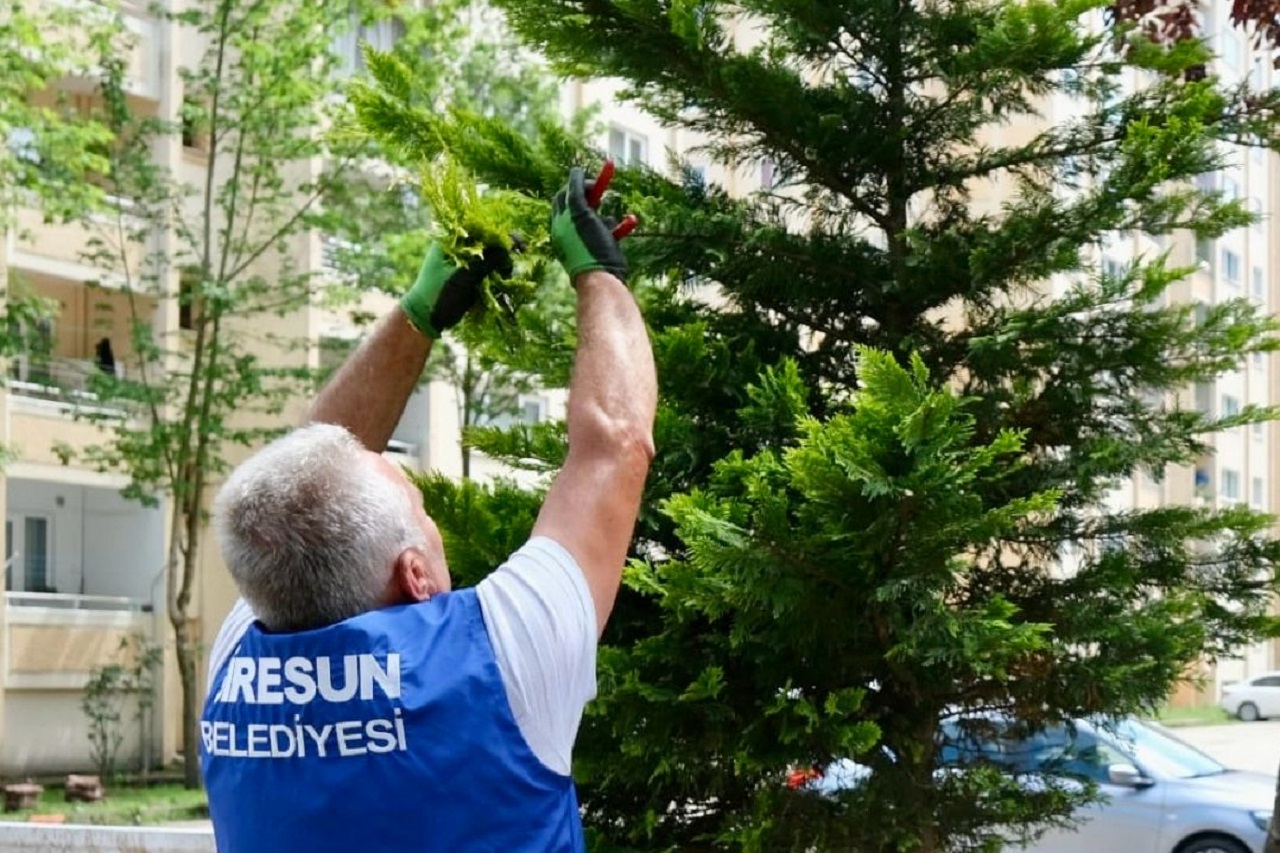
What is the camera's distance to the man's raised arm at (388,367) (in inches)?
137

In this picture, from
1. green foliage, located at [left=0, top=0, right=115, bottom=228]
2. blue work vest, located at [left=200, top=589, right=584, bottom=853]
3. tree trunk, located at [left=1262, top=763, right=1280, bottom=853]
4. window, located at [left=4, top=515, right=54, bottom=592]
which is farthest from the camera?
window, located at [left=4, top=515, right=54, bottom=592]

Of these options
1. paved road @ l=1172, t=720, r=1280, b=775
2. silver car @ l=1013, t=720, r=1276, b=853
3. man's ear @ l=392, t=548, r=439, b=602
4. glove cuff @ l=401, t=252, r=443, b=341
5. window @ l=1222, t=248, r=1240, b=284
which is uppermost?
window @ l=1222, t=248, r=1240, b=284

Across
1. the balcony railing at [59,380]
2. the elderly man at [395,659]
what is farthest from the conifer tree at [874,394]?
the balcony railing at [59,380]

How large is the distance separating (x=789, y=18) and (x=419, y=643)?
3201 mm

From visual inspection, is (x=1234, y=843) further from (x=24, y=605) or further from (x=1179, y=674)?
(x=24, y=605)

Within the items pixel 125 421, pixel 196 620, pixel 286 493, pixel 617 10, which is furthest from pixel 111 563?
pixel 286 493

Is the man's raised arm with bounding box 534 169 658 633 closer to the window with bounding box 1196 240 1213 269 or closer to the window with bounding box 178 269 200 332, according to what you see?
the window with bounding box 1196 240 1213 269

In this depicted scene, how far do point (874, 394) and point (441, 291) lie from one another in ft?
3.66

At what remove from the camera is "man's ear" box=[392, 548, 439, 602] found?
2605mm

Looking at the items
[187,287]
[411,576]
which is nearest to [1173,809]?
[411,576]

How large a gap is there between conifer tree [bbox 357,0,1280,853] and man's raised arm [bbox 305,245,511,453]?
0.95 metres

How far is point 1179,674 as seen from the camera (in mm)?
4922

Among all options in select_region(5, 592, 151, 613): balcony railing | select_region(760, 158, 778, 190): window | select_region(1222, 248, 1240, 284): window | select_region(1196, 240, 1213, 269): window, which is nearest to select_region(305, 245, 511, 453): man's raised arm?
select_region(760, 158, 778, 190): window

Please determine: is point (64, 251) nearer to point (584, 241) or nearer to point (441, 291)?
point (441, 291)
